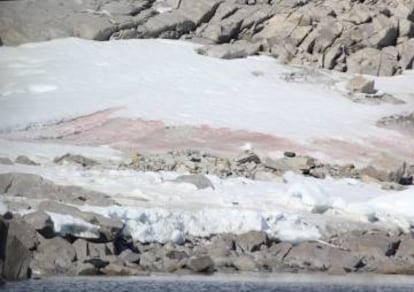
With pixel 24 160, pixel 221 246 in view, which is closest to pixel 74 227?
pixel 221 246

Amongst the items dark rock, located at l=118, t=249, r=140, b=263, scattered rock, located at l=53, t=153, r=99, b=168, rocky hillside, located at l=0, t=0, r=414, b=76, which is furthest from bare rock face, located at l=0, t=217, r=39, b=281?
rocky hillside, located at l=0, t=0, r=414, b=76

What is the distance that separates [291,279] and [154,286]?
3602 mm

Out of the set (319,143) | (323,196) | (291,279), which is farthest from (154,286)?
(319,143)

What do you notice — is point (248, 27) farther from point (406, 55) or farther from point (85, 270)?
point (85, 270)

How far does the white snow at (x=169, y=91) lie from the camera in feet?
147

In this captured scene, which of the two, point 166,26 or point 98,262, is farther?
point 166,26

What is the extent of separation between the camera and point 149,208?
28234 mm

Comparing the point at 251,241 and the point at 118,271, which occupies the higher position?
the point at 118,271

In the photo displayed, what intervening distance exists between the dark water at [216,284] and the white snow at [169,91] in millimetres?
18064

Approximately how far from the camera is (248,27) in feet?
189

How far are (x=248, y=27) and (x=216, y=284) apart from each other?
34.4 metres

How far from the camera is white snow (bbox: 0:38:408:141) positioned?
44781mm

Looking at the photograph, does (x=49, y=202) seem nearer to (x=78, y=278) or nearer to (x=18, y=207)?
(x=18, y=207)

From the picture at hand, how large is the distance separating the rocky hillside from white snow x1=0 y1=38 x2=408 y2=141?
43.4 inches
